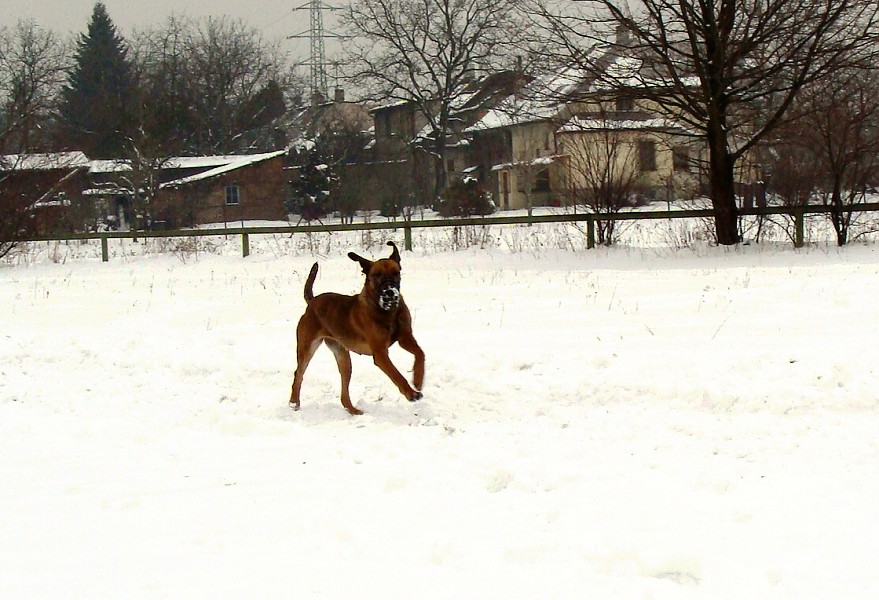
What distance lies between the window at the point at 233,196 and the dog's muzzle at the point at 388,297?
51.3 meters

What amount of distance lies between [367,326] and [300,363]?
0.87 metres

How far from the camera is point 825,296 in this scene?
1124 centimetres

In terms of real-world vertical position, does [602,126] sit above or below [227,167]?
below

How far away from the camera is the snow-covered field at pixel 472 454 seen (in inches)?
159

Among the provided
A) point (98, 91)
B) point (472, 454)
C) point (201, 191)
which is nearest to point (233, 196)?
→ point (201, 191)

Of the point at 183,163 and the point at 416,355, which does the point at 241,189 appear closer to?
the point at 183,163

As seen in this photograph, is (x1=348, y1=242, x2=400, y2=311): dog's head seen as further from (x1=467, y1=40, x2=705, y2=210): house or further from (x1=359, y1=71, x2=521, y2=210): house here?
(x1=359, y1=71, x2=521, y2=210): house

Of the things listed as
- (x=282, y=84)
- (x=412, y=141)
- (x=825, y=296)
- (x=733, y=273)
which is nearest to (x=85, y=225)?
(x=412, y=141)

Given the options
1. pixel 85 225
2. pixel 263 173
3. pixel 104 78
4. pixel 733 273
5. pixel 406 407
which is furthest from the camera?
pixel 104 78

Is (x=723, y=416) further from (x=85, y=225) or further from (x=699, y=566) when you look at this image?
(x=85, y=225)

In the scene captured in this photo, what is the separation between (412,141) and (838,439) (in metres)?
52.9

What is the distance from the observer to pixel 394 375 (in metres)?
7.19

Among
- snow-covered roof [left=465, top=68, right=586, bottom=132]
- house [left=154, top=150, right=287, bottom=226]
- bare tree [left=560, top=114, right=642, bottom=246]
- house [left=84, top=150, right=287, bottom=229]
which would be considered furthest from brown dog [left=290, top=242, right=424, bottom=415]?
house [left=154, top=150, right=287, bottom=226]

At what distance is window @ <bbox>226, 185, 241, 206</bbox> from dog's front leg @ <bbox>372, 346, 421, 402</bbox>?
5126 cm
